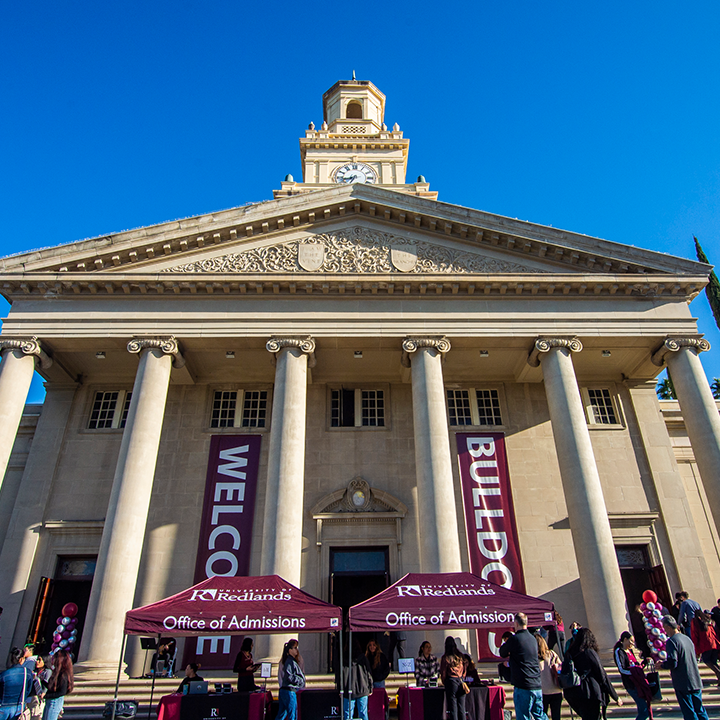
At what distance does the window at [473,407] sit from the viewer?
21.9 meters

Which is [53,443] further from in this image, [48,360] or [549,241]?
[549,241]

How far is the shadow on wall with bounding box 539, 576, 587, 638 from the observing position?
61.0 feet

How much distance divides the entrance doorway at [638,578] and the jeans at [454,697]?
1074cm

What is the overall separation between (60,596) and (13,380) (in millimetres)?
7364

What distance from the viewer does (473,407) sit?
72.6 feet

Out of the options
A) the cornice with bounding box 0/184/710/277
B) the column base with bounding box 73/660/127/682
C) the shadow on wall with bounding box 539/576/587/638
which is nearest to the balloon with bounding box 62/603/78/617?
the column base with bounding box 73/660/127/682

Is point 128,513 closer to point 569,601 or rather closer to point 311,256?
point 311,256

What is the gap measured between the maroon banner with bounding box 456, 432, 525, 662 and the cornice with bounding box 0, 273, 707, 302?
5.35 m

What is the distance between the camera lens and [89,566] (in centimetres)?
1959

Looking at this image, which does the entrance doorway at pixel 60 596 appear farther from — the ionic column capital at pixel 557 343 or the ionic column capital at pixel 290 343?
the ionic column capital at pixel 557 343

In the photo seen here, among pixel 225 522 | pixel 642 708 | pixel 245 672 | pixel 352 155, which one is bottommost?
pixel 642 708

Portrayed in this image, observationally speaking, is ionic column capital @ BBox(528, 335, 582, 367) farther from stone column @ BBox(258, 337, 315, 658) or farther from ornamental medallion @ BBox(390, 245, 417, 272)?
stone column @ BBox(258, 337, 315, 658)

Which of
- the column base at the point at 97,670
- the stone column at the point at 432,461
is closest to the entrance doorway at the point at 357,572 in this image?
the stone column at the point at 432,461

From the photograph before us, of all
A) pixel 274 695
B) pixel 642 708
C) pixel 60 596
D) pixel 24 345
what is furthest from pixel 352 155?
pixel 642 708
